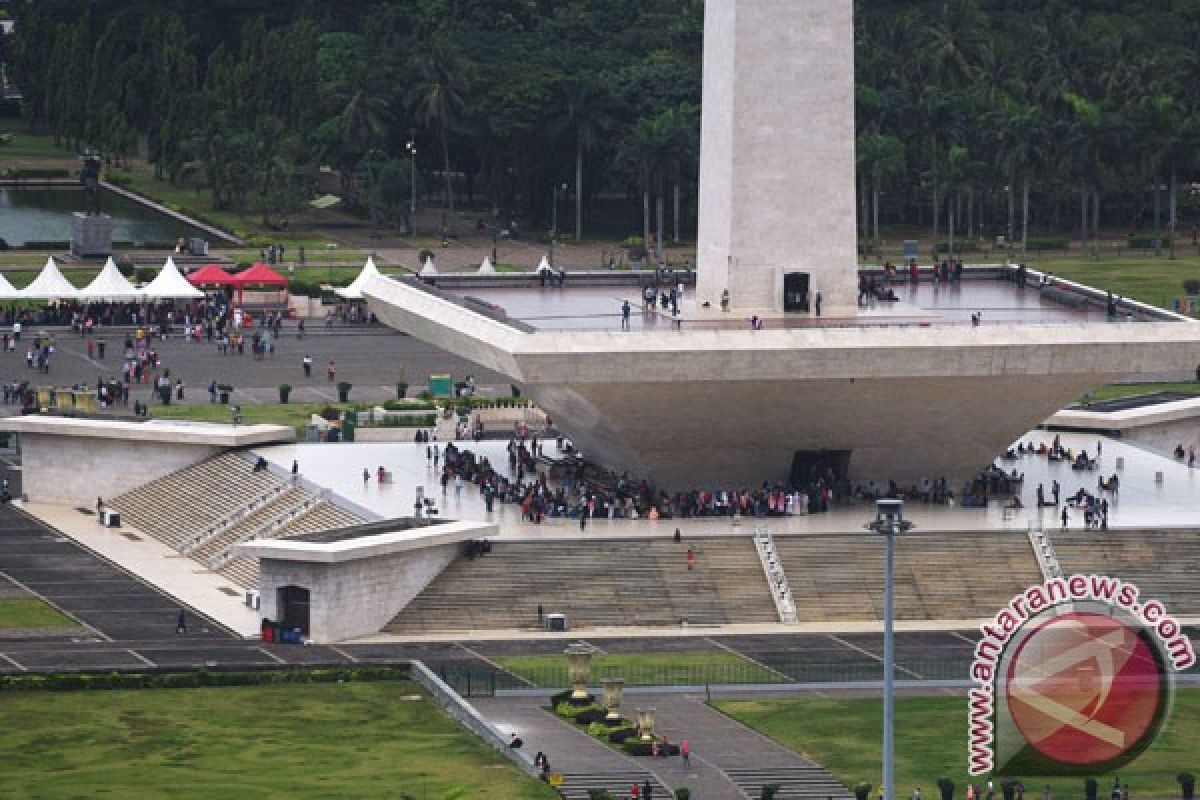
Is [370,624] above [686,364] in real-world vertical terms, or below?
Result: below

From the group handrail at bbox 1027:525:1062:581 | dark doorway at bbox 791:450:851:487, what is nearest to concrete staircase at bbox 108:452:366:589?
dark doorway at bbox 791:450:851:487

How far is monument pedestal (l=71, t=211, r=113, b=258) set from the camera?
18925 centimetres

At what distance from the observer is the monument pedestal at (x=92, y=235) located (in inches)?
7451

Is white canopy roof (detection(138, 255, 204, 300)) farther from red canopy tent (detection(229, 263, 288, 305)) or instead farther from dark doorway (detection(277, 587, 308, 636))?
dark doorway (detection(277, 587, 308, 636))

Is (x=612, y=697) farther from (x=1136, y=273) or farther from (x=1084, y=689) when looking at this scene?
(x=1136, y=273)

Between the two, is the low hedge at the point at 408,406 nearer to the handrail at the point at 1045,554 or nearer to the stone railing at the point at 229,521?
the stone railing at the point at 229,521

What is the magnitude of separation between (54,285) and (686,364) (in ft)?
209

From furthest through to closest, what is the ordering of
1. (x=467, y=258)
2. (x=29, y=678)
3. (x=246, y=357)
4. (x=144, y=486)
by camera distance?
(x=467, y=258), (x=246, y=357), (x=144, y=486), (x=29, y=678)

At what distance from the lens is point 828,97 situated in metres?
116

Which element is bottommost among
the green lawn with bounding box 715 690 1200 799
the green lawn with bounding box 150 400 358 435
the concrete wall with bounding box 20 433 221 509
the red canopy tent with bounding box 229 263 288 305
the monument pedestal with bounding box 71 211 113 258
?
the green lawn with bounding box 715 690 1200 799

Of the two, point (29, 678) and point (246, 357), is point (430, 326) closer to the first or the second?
point (29, 678)

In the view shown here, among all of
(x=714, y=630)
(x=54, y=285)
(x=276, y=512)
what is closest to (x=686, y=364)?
(x=714, y=630)

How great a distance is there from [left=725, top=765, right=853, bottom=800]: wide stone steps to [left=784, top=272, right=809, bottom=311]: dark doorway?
26.3m

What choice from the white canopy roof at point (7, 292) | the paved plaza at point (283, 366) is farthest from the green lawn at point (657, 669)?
the white canopy roof at point (7, 292)
